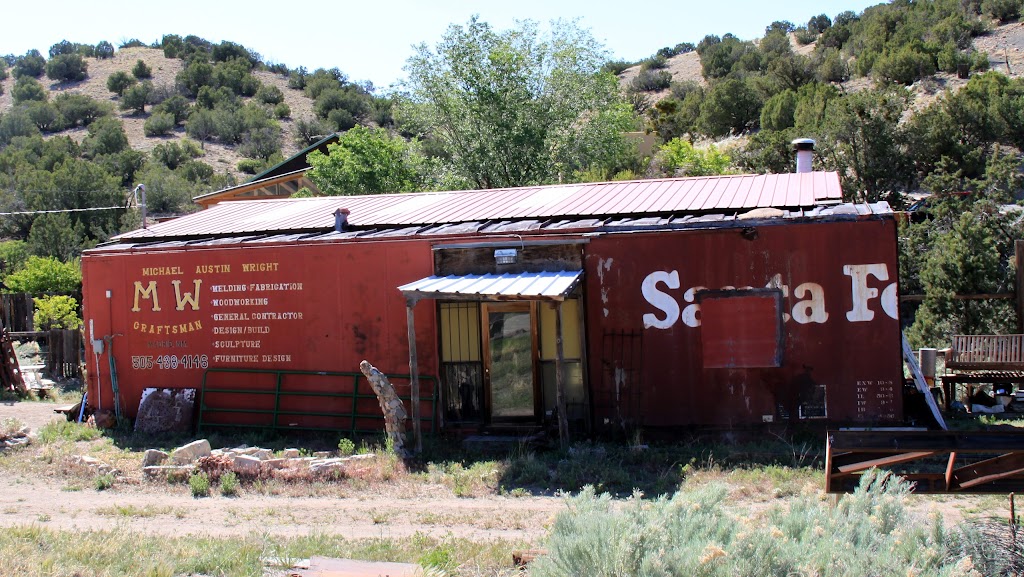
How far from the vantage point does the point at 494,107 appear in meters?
28.2

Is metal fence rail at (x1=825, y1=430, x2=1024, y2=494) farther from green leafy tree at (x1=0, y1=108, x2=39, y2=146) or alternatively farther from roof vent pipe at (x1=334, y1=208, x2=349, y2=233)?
green leafy tree at (x1=0, y1=108, x2=39, y2=146)

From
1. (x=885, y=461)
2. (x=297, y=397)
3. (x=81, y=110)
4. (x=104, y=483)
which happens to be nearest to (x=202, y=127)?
(x=81, y=110)

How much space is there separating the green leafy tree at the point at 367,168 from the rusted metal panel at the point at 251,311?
16.3 meters

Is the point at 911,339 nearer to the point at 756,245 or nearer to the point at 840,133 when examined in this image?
the point at 756,245

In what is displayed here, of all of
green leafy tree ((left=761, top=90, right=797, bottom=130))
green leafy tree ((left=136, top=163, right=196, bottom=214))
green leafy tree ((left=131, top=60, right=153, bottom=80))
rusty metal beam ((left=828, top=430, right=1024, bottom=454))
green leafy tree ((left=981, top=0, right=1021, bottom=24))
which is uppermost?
green leafy tree ((left=131, top=60, right=153, bottom=80))

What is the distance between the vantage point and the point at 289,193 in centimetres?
3312

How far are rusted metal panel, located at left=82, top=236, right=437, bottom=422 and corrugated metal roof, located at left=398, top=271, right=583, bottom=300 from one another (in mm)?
1253

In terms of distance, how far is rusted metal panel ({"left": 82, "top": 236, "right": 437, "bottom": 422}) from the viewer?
13.0 meters

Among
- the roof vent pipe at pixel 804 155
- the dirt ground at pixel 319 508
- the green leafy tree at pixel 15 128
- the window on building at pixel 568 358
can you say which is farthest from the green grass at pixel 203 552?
the green leafy tree at pixel 15 128

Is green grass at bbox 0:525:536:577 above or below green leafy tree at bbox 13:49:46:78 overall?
below

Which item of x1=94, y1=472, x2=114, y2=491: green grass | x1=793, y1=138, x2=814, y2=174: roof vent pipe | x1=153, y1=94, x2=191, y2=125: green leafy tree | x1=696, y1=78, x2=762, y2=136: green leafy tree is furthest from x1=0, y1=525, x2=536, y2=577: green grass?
x1=153, y1=94, x2=191, y2=125: green leafy tree

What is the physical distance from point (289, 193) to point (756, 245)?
975 inches

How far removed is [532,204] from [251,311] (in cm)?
485

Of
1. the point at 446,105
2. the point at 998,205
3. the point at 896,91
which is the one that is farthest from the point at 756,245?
the point at 896,91
